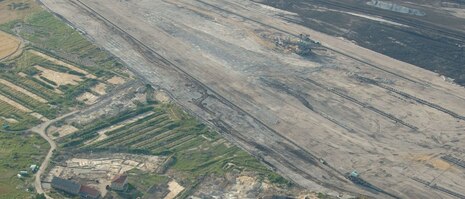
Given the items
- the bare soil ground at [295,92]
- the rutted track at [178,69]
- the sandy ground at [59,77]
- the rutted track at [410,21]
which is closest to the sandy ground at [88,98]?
the sandy ground at [59,77]

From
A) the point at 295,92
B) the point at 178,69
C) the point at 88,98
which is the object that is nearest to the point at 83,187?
the point at 88,98

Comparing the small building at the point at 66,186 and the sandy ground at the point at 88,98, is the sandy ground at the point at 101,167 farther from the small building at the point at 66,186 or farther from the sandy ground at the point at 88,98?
the sandy ground at the point at 88,98

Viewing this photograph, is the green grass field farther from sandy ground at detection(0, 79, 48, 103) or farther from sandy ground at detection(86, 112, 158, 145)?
sandy ground at detection(0, 79, 48, 103)

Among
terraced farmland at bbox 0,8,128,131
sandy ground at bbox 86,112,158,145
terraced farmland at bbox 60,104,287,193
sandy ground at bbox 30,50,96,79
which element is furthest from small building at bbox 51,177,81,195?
sandy ground at bbox 30,50,96,79

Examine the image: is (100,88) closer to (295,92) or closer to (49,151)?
(49,151)

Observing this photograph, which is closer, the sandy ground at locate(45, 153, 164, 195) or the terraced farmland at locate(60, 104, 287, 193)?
the sandy ground at locate(45, 153, 164, 195)

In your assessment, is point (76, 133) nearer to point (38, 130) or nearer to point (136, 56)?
point (38, 130)
